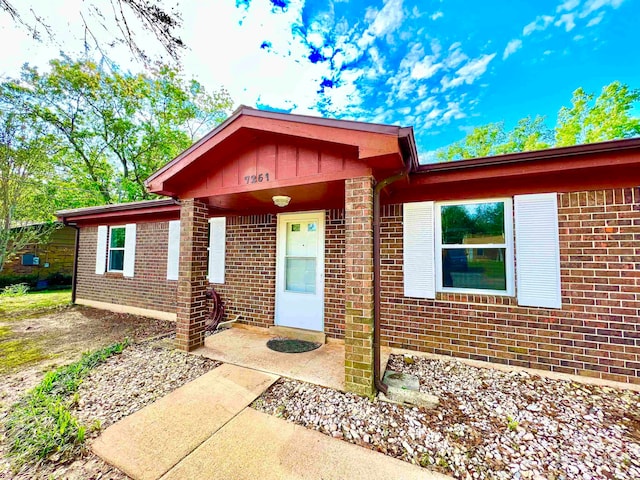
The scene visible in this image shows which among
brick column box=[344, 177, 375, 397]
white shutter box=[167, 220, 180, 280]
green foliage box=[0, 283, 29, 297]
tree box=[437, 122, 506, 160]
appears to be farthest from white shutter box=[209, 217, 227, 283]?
tree box=[437, 122, 506, 160]

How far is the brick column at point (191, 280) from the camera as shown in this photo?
13.5 ft

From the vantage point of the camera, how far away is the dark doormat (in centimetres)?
426

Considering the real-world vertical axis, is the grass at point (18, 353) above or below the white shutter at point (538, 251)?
below

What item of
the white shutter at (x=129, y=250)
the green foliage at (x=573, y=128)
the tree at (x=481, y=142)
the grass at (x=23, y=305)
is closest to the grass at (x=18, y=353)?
the white shutter at (x=129, y=250)

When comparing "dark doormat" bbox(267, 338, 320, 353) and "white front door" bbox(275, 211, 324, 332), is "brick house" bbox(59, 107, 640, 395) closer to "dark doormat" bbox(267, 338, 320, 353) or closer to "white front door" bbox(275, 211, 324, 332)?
"white front door" bbox(275, 211, 324, 332)

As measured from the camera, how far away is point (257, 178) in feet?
11.8

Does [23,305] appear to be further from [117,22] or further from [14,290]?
[117,22]

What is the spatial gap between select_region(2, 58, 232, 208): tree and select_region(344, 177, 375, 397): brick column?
1299cm

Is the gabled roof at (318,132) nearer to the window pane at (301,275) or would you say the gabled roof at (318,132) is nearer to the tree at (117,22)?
the tree at (117,22)

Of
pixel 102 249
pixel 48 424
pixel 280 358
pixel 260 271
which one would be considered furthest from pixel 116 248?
pixel 280 358

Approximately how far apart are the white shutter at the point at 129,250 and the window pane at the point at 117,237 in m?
0.68

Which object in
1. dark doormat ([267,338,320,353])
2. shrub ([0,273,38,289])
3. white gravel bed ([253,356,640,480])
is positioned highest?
shrub ([0,273,38,289])

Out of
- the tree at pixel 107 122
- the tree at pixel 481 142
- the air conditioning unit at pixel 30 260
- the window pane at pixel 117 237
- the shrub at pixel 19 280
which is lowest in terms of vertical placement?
the shrub at pixel 19 280

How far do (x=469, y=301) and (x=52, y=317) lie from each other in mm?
9535
